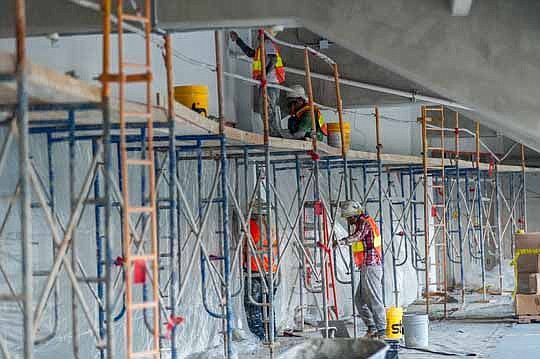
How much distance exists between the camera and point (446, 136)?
23.4m

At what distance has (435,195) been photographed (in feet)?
84.4

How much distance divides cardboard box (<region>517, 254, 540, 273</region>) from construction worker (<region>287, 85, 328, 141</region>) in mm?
4663

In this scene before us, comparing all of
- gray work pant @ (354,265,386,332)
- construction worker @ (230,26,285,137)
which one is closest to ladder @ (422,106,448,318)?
gray work pant @ (354,265,386,332)

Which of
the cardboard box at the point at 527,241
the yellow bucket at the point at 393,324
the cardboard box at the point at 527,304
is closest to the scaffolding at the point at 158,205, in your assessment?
the yellow bucket at the point at 393,324

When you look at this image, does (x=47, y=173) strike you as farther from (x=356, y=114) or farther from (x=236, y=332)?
(x=356, y=114)

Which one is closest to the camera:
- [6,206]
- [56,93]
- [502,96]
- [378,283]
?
[56,93]

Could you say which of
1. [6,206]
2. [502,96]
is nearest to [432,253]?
[502,96]

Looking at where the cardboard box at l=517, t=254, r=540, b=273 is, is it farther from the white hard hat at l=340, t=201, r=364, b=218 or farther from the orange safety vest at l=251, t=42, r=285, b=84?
the orange safety vest at l=251, t=42, r=285, b=84

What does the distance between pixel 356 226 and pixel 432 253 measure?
10153 mm

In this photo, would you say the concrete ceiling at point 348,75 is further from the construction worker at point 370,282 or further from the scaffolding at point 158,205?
the construction worker at point 370,282

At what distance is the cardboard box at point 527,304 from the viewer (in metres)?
17.3

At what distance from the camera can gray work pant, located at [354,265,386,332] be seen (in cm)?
1530

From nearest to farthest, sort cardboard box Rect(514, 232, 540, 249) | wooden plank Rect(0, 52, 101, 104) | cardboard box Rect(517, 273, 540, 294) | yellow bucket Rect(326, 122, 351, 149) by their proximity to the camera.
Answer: wooden plank Rect(0, 52, 101, 104)
yellow bucket Rect(326, 122, 351, 149)
cardboard box Rect(517, 273, 540, 294)
cardboard box Rect(514, 232, 540, 249)

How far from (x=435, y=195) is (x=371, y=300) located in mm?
10798
